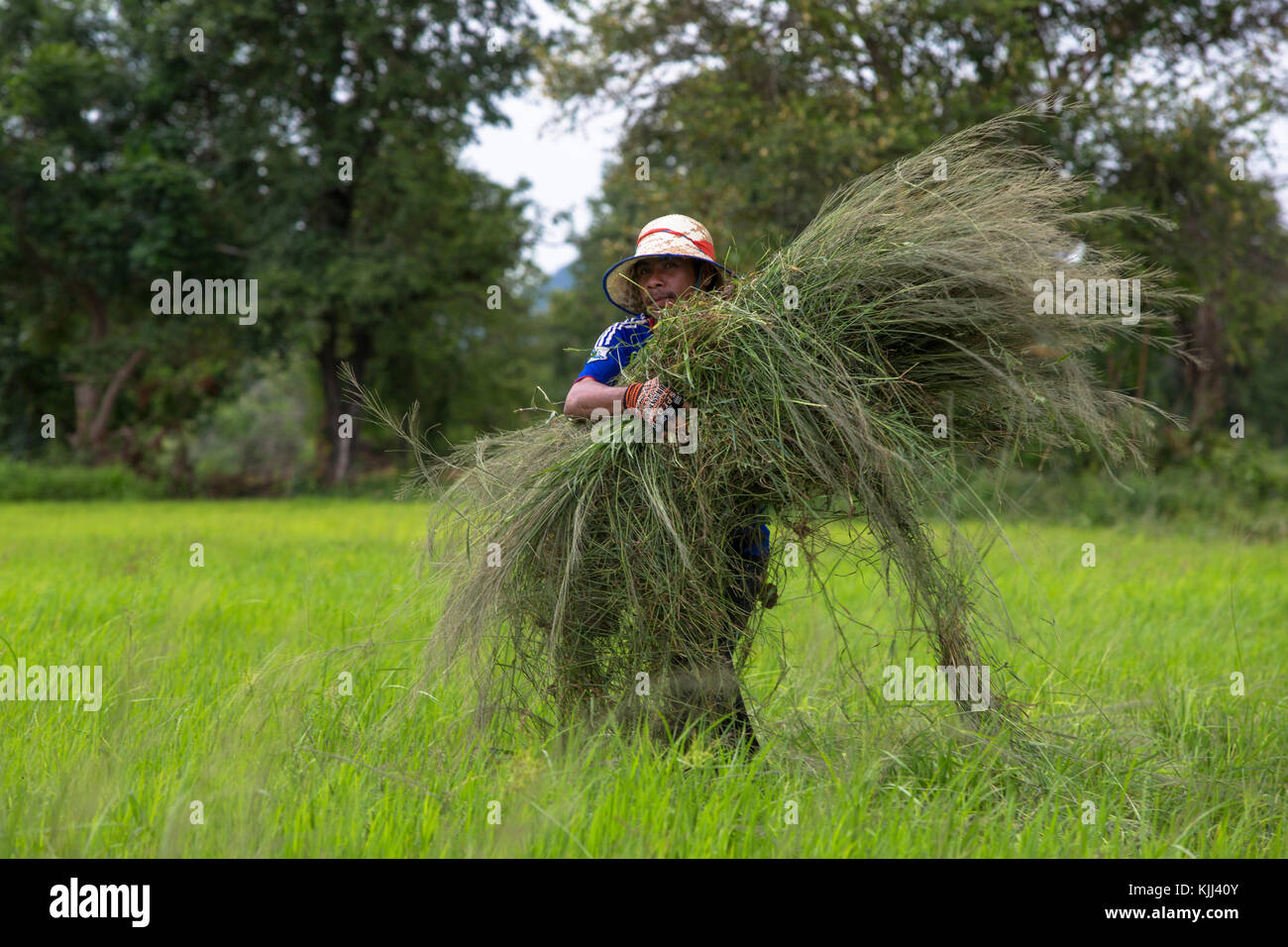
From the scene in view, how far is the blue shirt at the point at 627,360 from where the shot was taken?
3111 millimetres

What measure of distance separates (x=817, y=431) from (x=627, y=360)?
74 cm

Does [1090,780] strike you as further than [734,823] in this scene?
Yes

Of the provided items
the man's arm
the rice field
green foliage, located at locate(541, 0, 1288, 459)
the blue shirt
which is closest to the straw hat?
the blue shirt

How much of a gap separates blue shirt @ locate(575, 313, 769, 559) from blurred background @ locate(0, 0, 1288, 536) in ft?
19.9

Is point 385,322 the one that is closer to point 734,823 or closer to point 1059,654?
point 1059,654

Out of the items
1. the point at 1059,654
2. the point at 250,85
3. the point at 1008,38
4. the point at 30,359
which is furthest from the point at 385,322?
the point at 1059,654

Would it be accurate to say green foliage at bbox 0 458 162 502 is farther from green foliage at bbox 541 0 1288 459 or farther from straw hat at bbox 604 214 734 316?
straw hat at bbox 604 214 734 316

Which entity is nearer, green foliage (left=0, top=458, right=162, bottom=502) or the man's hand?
the man's hand

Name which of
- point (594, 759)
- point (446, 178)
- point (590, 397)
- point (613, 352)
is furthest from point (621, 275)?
point (446, 178)

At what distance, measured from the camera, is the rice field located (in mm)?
2467
